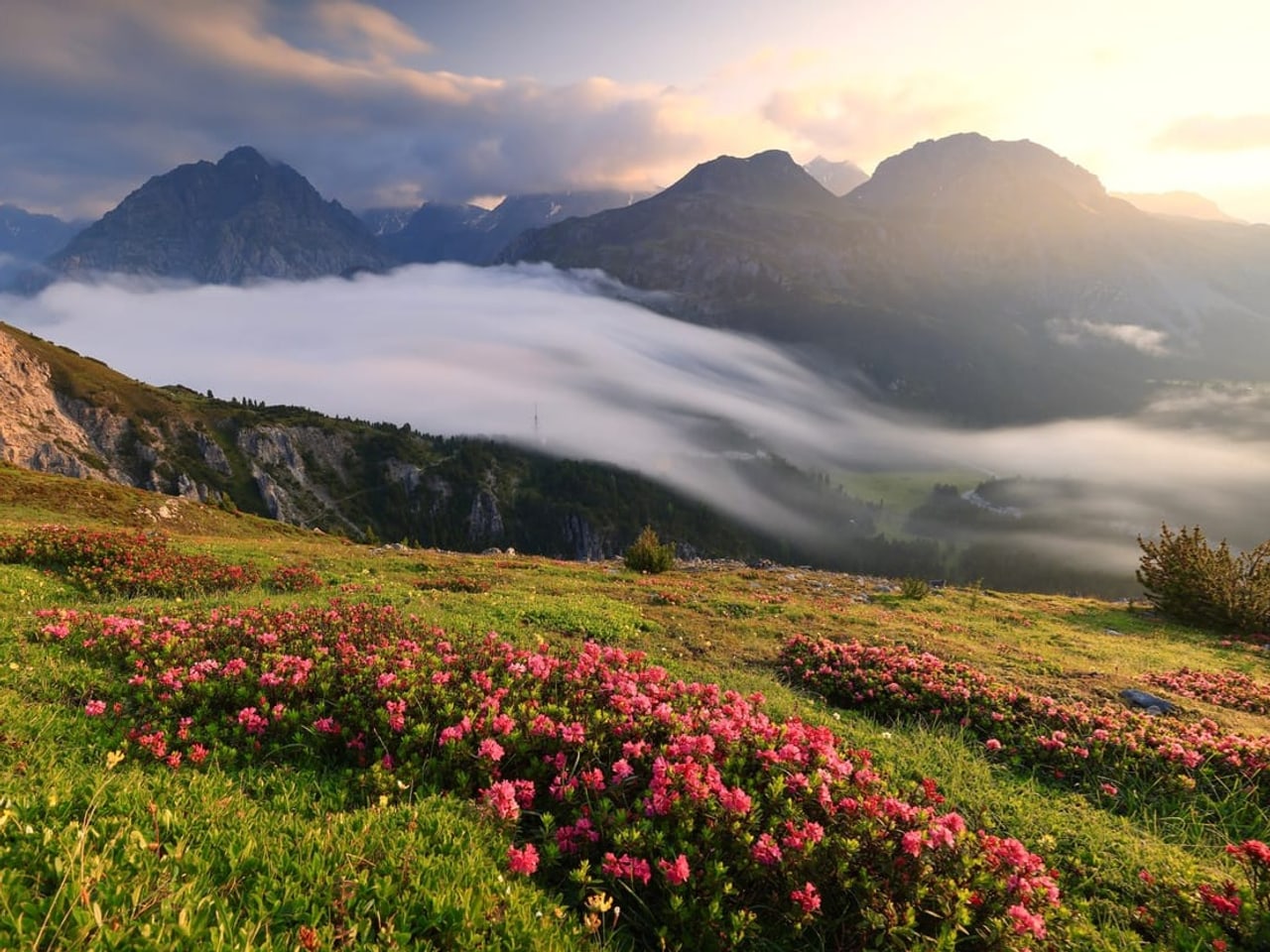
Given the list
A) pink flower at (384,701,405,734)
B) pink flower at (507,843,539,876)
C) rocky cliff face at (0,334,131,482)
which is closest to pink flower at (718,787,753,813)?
pink flower at (507,843,539,876)

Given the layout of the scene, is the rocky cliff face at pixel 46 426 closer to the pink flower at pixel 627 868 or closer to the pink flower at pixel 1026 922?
the pink flower at pixel 627 868

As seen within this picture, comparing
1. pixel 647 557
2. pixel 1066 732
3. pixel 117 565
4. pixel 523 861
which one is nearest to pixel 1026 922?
pixel 523 861

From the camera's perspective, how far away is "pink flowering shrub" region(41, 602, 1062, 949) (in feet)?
16.0

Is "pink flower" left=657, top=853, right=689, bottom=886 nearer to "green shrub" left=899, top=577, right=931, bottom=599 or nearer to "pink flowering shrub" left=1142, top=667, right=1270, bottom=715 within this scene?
"pink flowering shrub" left=1142, top=667, right=1270, bottom=715

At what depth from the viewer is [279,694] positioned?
24.0ft

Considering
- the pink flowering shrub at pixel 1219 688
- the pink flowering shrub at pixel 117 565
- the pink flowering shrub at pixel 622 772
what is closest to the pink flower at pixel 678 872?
the pink flowering shrub at pixel 622 772

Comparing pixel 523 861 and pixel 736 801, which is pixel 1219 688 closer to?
pixel 736 801

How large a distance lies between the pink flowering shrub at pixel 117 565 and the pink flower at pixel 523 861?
49.4 ft

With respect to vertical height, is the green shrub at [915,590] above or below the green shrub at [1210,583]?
below

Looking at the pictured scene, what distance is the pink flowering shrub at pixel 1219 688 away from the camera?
1352 cm

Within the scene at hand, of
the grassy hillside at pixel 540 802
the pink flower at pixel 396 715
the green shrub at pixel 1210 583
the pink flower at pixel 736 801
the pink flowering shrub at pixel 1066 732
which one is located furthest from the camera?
the green shrub at pixel 1210 583

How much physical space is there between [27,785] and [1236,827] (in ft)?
43.1

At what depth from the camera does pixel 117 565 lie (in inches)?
653

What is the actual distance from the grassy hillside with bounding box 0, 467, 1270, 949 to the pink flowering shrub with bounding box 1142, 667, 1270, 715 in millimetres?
1384
